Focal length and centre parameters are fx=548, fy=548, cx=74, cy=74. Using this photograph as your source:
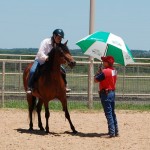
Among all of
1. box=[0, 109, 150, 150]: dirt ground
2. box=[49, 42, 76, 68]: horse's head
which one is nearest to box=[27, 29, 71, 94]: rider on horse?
box=[49, 42, 76, 68]: horse's head

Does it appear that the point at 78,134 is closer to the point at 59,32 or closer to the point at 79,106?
the point at 59,32

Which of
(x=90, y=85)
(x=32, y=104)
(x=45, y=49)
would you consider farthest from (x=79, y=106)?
(x=45, y=49)

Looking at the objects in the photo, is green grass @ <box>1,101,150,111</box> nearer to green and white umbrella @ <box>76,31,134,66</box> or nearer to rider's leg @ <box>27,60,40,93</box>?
rider's leg @ <box>27,60,40,93</box>

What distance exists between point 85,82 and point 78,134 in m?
7.33

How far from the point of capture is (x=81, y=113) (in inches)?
646

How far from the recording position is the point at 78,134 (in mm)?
11875

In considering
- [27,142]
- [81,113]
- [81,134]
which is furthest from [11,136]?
[81,113]

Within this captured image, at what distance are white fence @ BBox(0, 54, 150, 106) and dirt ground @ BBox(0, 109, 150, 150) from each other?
2.73 m

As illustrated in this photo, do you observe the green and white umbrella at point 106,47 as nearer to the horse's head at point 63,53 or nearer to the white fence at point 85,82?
the horse's head at point 63,53

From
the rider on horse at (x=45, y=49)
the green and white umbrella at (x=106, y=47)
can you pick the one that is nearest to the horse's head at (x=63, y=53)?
the rider on horse at (x=45, y=49)

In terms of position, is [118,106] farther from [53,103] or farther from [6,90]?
[6,90]

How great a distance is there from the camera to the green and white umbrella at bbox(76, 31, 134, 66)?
11484 mm

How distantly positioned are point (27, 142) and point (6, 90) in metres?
8.72

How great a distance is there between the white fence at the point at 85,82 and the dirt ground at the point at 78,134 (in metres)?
2.73
